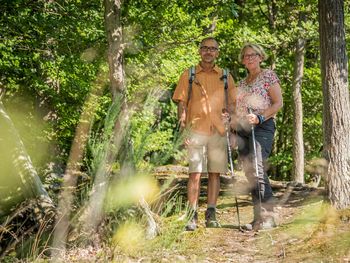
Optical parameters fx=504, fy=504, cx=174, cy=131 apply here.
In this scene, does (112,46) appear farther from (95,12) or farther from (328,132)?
(328,132)

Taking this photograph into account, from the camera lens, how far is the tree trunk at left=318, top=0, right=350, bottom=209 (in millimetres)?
6259

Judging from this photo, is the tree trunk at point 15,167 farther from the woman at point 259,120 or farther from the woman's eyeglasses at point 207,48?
the woman's eyeglasses at point 207,48

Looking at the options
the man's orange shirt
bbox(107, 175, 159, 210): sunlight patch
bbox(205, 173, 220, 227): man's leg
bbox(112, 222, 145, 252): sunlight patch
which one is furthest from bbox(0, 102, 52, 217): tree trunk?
bbox(107, 175, 159, 210): sunlight patch

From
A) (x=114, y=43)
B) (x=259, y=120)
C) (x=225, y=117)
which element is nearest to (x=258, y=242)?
(x=259, y=120)

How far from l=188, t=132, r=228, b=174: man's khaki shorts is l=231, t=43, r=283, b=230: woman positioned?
217 mm

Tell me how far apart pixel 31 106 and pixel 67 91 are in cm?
173

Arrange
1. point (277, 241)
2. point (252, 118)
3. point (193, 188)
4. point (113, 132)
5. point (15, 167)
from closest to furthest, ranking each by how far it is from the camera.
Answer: point (113, 132)
point (277, 241)
point (252, 118)
point (193, 188)
point (15, 167)

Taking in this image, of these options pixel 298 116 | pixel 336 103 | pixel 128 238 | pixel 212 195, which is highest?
pixel 298 116

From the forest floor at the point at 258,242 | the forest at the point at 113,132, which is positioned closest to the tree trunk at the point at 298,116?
the forest at the point at 113,132

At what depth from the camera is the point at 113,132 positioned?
454 cm

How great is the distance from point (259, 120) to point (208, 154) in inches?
31.5

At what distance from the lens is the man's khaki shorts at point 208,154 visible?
19.7ft

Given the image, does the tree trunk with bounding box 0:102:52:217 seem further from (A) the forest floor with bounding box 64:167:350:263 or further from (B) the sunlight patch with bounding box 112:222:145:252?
(B) the sunlight patch with bounding box 112:222:145:252

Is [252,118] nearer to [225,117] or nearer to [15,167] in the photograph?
[225,117]
